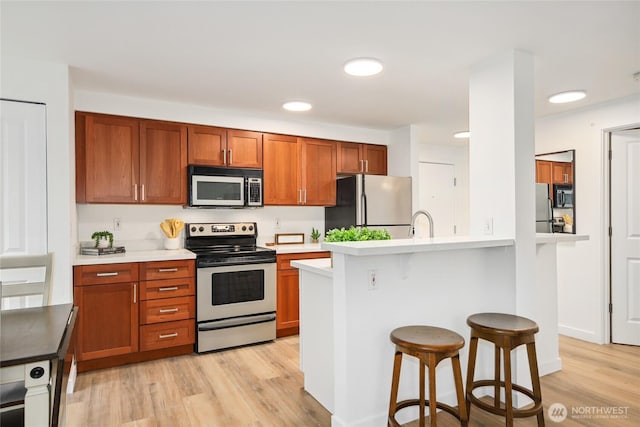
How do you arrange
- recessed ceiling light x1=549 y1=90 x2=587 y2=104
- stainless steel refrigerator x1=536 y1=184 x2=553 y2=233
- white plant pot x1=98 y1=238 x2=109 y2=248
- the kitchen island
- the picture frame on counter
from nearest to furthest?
1. the kitchen island
2. recessed ceiling light x1=549 y1=90 x2=587 y2=104
3. white plant pot x1=98 y1=238 x2=109 y2=248
4. stainless steel refrigerator x1=536 y1=184 x2=553 y2=233
5. the picture frame on counter

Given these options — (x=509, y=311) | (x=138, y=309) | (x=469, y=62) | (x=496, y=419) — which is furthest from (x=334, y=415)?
(x=469, y=62)

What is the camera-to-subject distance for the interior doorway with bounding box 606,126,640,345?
3.65m

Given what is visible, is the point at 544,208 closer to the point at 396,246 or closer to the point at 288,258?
the point at 288,258

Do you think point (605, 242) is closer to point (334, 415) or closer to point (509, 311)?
point (509, 311)

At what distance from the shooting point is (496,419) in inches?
93.6

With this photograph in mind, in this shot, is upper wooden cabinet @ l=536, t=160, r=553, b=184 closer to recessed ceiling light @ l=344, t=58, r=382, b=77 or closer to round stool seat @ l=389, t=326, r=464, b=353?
recessed ceiling light @ l=344, t=58, r=382, b=77

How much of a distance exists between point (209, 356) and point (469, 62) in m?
3.19

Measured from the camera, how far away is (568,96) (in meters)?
3.50

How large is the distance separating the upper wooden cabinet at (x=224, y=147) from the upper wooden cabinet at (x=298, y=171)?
0.44 ft

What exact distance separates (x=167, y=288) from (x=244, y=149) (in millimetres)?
1601

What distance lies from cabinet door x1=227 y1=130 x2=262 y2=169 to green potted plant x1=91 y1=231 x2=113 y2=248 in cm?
130

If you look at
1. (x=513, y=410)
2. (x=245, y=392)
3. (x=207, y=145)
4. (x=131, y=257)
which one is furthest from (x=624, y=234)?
(x=131, y=257)

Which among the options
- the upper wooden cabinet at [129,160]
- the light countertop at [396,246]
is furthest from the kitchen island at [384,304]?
the upper wooden cabinet at [129,160]

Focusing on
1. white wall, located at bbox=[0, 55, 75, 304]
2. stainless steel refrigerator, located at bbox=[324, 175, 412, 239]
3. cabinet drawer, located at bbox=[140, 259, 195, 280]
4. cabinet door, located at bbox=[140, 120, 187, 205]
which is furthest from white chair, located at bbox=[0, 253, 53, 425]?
stainless steel refrigerator, located at bbox=[324, 175, 412, 239]
